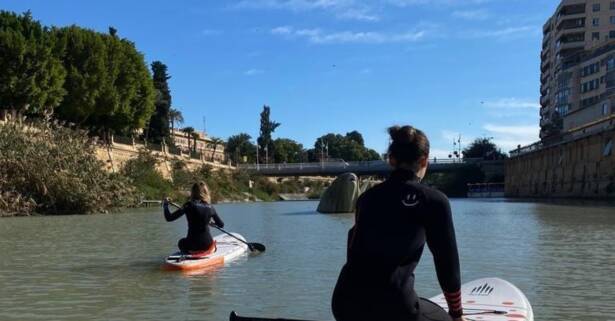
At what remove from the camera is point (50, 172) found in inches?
1577

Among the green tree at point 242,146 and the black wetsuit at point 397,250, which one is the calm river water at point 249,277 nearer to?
the black wetsuit at point 397,250

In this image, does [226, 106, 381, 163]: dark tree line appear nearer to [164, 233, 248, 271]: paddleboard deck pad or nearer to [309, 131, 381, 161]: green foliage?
[309, 131, 381, 161]: green foliage

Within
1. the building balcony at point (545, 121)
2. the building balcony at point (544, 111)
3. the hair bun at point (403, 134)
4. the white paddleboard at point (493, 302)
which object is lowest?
the white paddleboard at point (493, 302)

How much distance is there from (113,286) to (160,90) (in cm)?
8633

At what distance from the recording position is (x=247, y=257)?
1593 cm

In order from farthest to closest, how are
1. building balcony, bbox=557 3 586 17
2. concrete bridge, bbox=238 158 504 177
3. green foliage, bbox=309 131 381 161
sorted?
green foliage, bbox=309 131 381 161 < building balcony, bbox=557 3 586 17 < concrete bridge, bbox=238 158 504 177

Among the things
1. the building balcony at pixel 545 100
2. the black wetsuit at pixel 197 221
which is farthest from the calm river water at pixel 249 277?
the building balcony at pixel 545 100

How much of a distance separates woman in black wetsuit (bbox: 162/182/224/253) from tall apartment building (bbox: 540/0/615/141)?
258ft

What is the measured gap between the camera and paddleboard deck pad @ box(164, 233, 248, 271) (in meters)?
13.0

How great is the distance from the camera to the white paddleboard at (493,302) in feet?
19.7

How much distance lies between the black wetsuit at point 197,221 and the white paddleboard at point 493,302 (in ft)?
22.6

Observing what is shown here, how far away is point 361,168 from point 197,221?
89168 mm

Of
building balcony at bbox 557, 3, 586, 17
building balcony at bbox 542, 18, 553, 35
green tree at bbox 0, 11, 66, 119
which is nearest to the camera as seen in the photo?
green tree at bbox 0, 11, 66, 119

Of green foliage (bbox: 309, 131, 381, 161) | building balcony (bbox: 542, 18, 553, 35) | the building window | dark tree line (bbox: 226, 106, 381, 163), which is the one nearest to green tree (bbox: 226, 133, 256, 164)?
dark tree line (bbox: 226, 106, 381, 163)
